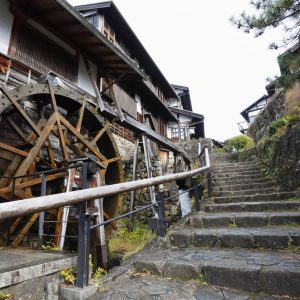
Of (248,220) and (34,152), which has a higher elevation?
(34,152)

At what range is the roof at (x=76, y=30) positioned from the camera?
6.18 metres

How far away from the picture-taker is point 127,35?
13.9 meters

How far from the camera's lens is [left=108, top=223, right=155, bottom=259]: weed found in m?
6.26

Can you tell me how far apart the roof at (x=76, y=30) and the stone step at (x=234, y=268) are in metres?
6.03

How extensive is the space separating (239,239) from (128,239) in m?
4.58

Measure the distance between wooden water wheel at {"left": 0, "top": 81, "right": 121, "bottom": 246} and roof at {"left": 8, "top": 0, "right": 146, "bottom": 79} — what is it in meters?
1.86

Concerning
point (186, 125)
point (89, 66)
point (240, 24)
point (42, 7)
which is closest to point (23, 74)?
point (42, 7)

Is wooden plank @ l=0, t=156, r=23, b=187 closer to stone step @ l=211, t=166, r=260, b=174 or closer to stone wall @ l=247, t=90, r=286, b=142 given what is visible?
stone step @ l=211, t=166, r=260, b=174

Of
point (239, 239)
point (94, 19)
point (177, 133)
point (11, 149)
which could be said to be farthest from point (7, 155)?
point (177, 133)

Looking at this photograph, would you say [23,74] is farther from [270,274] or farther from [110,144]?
[270,274]

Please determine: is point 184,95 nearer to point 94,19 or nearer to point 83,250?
point 94,19

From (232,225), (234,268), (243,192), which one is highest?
(243,192)

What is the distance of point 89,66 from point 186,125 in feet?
54.6

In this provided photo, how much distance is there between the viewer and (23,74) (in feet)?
20.6
